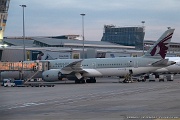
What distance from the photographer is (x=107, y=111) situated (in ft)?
67.2

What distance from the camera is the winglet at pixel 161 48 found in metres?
61.7

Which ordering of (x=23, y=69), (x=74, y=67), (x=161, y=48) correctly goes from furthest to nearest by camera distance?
1. (x=161, y=48)
2. (x=23, y=69)
3. (x=74, y=67)

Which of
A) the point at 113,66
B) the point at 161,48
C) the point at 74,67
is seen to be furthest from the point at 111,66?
the point at 161,48

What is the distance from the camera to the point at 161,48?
2452 inches

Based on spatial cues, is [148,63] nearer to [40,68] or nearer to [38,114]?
[40,68]

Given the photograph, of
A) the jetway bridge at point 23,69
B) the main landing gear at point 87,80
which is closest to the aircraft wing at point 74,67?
the main landing gear at point 87,80

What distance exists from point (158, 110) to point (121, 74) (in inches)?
1600

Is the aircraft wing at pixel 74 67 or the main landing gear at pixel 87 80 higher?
the aircraft wing at pixel 74 67

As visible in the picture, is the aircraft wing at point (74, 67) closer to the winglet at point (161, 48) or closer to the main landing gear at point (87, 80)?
the main landing gear at point (87, 80)

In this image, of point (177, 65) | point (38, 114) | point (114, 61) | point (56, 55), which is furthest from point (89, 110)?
point (56, 55)

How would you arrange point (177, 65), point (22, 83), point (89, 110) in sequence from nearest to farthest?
point (89, 110)
point (22, 83)
point (177, 65)

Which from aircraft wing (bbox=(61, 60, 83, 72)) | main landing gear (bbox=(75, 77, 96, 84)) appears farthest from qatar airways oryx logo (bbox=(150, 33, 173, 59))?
aircraft wing (bbox=(61, 60, 83, 72))

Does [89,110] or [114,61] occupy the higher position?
[114,61]

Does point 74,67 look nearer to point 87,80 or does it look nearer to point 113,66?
point 113,66
